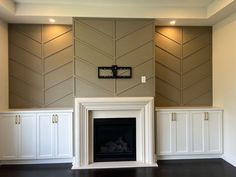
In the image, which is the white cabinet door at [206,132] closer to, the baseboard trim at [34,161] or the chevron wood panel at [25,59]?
the baseboard trim at [34,161]

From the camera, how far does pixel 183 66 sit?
5.01m

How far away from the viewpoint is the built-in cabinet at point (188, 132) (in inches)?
178

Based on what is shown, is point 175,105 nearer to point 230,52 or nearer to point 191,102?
point 191,102

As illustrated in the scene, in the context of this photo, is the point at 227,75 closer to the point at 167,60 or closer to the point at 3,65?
the point at 167,60

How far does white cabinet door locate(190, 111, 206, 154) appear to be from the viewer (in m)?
4.57

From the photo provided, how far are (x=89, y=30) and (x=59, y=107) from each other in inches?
65.4

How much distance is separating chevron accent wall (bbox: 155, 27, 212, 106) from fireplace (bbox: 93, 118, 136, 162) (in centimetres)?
94

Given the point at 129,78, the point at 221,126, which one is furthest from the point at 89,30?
the point at 221,126

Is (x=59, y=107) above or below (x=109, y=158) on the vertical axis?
above

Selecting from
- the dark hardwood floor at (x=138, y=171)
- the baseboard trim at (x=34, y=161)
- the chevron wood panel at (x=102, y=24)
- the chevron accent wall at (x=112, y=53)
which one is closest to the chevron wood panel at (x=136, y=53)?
the chevron accent wall at (x=112, y=53)

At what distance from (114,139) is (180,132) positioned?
4.22 ft

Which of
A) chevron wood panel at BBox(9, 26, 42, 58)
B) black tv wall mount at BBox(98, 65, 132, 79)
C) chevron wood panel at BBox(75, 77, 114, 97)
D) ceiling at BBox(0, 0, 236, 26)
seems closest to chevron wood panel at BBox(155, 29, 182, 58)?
ceiling at BBox(0, 0, 236, 26)

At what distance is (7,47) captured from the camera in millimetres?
4699

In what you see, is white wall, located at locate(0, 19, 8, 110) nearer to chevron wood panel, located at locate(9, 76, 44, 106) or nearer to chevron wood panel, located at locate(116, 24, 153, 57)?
chevron wood panel, located at locate(9, 76, 44, 106)
